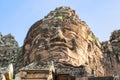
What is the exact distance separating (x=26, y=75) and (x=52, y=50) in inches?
279

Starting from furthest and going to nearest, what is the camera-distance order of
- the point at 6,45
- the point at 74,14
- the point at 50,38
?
the point at 6,45, the point at 74,14, the point at 50,38

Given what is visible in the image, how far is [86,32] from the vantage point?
102 feet

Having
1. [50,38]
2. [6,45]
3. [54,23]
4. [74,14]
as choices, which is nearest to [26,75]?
[50,38]

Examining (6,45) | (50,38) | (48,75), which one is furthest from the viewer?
(6,45)

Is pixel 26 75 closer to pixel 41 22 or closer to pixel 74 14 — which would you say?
pixel 41 22

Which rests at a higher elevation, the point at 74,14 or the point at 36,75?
the point at 74,14

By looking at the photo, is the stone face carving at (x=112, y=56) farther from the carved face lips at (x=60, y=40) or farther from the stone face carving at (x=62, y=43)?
the carved face lips at (x=60, y=40)

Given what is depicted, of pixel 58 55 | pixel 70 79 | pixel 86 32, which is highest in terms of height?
pixel 86 32

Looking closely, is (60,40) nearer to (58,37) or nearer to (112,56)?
Result: (58,37)

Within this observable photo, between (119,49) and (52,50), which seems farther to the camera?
(119,49)

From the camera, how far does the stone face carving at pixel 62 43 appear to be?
25641 mm

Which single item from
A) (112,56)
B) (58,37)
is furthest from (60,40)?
(112,56)

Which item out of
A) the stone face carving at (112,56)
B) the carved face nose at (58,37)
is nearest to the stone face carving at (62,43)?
the carved face nose at (58,37)

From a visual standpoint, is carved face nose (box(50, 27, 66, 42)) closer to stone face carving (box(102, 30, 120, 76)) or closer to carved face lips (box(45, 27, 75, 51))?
carved face lips (box(45, 27, 75, 51))
